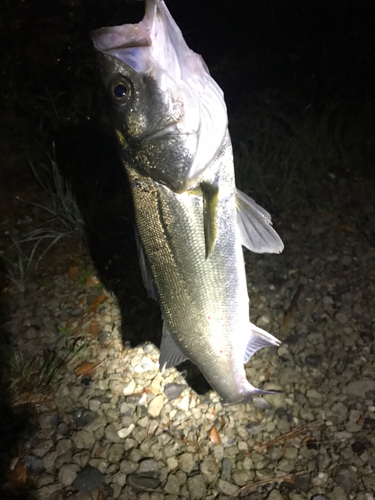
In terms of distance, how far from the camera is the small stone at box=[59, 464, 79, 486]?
7.29 feet

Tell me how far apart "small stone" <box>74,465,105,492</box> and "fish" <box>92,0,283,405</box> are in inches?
39.3

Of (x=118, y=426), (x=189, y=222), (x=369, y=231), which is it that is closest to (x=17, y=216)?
(x=118, y=426)

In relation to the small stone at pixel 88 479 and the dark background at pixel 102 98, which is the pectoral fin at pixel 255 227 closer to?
the dark background at pixel 102 98

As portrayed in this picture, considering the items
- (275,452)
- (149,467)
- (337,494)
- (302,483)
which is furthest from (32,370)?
(337,494)

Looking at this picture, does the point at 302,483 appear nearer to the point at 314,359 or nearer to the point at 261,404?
the point at 261,404

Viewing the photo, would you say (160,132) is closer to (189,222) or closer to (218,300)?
(189,222)

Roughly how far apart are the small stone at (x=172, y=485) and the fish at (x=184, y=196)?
30.2 inches

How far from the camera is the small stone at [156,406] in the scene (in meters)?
2.46

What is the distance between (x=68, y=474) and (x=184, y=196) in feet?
6.16

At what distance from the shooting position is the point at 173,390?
100 inches

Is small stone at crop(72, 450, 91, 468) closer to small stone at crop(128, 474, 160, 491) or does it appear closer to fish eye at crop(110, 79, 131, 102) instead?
small stone at crop(128, 474, 160, 491)

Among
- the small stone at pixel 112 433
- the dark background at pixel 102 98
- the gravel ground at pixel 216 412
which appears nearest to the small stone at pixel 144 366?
the gravel ground at pixel 216 412

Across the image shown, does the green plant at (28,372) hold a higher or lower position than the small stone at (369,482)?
lower

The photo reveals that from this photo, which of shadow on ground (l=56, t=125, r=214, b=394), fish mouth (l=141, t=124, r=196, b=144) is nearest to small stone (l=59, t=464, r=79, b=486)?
shadow on ground (l=56, t=125, r=214, b=394)
